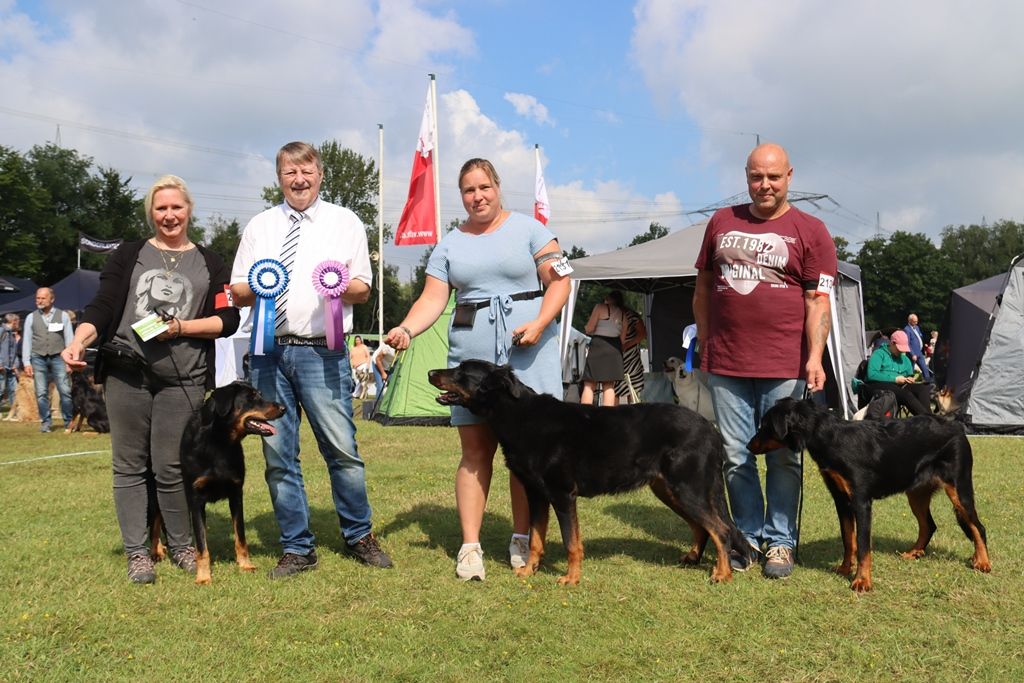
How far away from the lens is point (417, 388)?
11938 millimetres

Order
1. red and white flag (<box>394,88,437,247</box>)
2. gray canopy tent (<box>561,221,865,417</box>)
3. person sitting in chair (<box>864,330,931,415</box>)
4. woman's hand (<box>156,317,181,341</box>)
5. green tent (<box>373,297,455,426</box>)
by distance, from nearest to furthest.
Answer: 1. woman's hand (<box>156,317,181,341</box>)
2. person sitting in chair (<box>864,330,931,415</box>)
3. gray canopy tent (<box>561,221,865,417</box>)
4. green tent (<box>373,297,455,426</box>)
5. red and white flag (<box>394,88,437,247</box>)

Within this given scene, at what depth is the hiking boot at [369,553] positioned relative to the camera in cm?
420

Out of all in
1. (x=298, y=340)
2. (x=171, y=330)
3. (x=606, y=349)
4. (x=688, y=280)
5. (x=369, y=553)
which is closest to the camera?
(x=171, y=330)

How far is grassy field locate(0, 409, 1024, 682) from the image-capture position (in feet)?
9.47

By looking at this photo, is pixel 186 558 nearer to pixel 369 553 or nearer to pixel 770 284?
pixel 369 553

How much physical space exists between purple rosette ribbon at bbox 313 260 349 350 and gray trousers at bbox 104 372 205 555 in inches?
31.6

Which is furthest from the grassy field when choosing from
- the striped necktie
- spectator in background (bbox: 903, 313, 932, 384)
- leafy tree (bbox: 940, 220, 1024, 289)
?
leafy tree (bbox: 940, 220, 1024, 289)

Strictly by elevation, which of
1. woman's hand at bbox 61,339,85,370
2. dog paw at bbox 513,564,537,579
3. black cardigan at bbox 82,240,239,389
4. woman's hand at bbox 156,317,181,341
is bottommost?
dog paw at bbox 513,564,537,579

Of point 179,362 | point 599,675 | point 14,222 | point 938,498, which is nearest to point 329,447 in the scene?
point 179,362

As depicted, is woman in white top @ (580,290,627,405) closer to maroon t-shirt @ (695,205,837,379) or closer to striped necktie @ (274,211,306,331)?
maroon t-shirt @ (695,205,837,379)

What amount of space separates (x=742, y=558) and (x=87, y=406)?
401 inches

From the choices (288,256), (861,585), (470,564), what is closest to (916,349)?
(861,585)

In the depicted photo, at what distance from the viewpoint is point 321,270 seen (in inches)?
151

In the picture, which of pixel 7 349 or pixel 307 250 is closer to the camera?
pixel 307 250
